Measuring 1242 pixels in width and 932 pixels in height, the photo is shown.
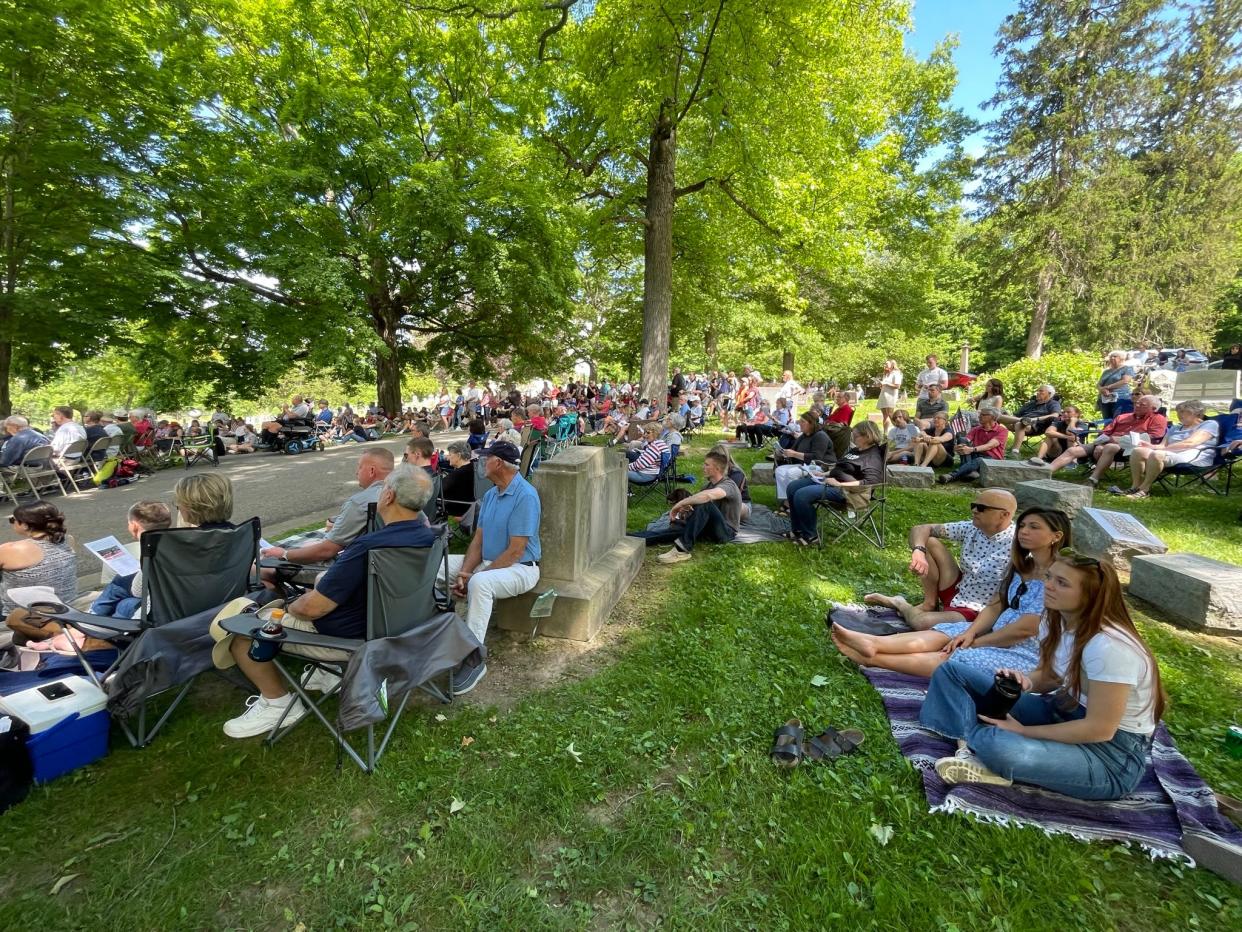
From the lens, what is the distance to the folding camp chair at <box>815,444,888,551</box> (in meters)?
5.75

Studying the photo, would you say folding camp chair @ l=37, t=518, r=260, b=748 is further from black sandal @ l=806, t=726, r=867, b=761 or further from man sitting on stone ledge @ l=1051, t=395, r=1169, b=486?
man sitting on stone ledge @ l=1051, t=395, r=1169, b=486

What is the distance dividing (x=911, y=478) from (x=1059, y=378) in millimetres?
7378

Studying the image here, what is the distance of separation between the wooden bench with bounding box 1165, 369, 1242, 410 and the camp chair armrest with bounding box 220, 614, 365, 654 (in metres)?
19.5

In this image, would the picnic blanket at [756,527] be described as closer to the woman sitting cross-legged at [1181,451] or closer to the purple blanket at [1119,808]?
the purple blanket at [1119,808]

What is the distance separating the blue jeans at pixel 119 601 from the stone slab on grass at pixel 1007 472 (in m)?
9.19

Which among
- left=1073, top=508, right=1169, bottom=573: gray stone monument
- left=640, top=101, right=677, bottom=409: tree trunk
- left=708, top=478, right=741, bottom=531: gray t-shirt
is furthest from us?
left=640, top=101, right=677, bottom=409: tree trunk

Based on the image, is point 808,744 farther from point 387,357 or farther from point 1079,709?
point 387,357

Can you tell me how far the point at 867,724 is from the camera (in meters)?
3.01

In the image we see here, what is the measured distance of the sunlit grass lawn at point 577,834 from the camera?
2006mm

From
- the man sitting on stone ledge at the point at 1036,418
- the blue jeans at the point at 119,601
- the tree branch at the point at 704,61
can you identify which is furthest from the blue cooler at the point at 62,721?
the man sitting on stone ledge at the point at 1036,418

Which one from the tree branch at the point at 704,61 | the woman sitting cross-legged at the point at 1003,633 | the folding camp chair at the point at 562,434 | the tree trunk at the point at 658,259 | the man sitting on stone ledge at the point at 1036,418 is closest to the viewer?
the woman sitting cross-legged at the point at 1003,633

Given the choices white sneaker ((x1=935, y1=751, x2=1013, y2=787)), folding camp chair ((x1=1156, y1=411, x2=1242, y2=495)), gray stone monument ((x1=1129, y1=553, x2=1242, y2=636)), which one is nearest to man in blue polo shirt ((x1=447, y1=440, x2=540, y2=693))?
white sneaker ((x1=935, y1=751, x2=1013, y2=787))

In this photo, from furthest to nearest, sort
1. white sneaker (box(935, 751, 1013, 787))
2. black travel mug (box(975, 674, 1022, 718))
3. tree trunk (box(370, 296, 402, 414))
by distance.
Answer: tree trunk (box(370, 296, 402, 414)) → black travel mug (box(975, 674, 1022, 718)) → white sneaker (box(935, 751, 1013, 787))

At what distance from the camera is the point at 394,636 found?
9.11 feet
